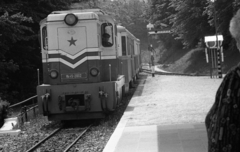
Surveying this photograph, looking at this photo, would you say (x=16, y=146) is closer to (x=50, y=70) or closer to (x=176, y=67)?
(x=50, y=70)

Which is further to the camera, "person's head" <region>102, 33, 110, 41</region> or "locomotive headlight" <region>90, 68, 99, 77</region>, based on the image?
"person's head" <region>102, 33, 110, 41</region>

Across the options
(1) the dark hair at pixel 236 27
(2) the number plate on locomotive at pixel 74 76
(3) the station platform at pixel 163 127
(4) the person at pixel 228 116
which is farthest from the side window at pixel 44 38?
(4) the person at pixel 228 116

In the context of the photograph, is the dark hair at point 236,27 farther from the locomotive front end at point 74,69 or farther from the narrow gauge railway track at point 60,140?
the locomotive front end at point 74,69

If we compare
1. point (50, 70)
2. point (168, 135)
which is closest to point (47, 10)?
point (50, 70)

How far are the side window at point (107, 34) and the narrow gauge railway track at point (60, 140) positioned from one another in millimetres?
2922

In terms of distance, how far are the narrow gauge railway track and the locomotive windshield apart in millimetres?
2922

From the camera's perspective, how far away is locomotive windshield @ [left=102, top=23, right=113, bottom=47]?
13.0 meters

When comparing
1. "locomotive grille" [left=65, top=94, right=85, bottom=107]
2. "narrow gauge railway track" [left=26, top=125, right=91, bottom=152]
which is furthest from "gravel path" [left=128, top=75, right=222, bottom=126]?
"locomotive grille" [left=65, top=94, right=85, bottom=107]

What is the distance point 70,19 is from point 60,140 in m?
3.94

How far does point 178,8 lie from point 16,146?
2603 cm

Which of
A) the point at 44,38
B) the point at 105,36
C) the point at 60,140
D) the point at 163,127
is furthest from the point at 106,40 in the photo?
the point at 163,127

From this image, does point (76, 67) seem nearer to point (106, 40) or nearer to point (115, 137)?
point (106, 40)

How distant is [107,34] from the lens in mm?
13117

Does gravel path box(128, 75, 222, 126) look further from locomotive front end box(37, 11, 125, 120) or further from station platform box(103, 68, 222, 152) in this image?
locomotive front end box(37, 11, 125, 120)
